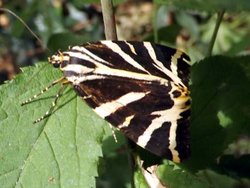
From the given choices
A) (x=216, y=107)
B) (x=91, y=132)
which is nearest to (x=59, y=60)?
(x=91, y=132)

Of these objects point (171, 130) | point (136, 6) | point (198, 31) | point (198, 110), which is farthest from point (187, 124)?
point (136, 6)

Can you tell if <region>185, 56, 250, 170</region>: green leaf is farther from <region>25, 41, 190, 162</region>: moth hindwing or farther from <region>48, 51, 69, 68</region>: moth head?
<region>48, 51, 69, 68</region>: moth head

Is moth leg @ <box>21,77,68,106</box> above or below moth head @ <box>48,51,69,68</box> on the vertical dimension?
below

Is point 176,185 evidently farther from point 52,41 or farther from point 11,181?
point 52,41

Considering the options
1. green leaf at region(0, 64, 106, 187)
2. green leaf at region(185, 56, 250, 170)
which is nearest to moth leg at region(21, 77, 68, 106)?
green leaf at region(0, 64, 106, 187)

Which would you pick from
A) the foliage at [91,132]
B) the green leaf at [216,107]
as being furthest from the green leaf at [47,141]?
the green leaf at [216,107]

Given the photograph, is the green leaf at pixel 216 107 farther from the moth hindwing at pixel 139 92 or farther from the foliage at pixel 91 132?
the moth hindwing at pixel 139 92
